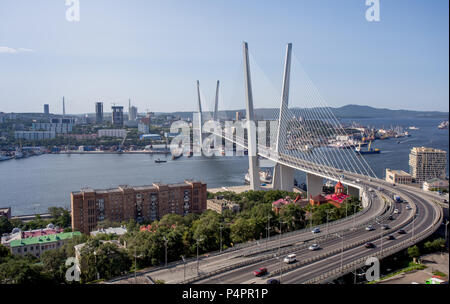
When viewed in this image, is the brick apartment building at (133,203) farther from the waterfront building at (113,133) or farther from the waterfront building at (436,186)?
the waterfront building at (113,133)

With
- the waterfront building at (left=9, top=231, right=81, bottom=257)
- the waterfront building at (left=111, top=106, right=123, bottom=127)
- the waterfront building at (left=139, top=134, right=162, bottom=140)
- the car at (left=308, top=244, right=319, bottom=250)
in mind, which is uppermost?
the waterfront building at (left=111, top=106, right=123, bottom=127)

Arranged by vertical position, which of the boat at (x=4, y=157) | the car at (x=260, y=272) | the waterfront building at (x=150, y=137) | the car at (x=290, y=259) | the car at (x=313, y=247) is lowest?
the car at (x=313, y=247)

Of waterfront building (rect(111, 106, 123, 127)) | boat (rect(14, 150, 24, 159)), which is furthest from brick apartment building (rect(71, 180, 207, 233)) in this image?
waterfront building (rect(111, 106, 123, 127))

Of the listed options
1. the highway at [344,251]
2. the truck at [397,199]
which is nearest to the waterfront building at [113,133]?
the truck at [397,199]

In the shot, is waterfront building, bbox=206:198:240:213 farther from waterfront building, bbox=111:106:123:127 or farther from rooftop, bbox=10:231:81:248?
waterfront building, bbox=111:106:123:127

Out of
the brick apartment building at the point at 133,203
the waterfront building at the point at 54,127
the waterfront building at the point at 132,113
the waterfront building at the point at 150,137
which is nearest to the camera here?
the brick apartment building at the point at 133,203

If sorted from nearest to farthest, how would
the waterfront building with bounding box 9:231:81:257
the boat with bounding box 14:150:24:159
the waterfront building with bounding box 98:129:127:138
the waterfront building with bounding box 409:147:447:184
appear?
the waterfront building with bounding box 9:231:81:257, the waterfront building with bounding box 409:147:447:184, the boat with bounding box 14:150:24:159, the waterfront building with bounding box 98:129:127:138
